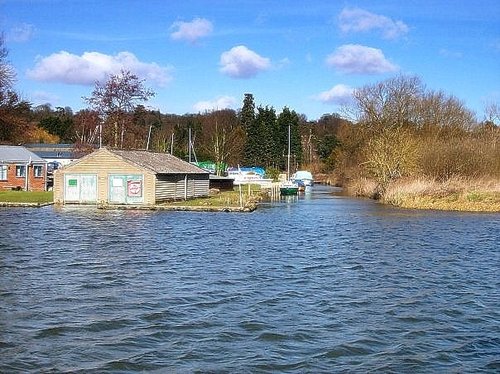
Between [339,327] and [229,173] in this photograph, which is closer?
[339,327]

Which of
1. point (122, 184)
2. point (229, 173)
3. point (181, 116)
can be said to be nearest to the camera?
point (122, 184)

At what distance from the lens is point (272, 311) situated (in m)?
13.8

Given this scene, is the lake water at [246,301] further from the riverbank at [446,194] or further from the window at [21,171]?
the window at [21,171]

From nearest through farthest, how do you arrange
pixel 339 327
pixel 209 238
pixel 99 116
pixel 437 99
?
pixel 339 327
pixel 209 238
pixel 99 116
pixel 437 99

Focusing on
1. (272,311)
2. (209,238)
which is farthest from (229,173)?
(272,311)

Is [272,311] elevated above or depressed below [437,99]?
below

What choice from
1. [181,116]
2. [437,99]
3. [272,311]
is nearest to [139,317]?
[272,311]

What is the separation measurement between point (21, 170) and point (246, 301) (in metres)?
46.1

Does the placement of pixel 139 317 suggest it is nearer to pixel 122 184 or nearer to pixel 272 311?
pixel 272 311

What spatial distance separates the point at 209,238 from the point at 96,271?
8642mm

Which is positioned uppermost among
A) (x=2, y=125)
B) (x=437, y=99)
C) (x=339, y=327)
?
(x=437, y=99)

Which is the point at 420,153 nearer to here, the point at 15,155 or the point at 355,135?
the point at 355,135

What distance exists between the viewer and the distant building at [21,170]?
55.6 meters

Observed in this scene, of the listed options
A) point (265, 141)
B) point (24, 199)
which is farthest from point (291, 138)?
point (24, 199)
